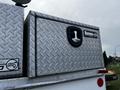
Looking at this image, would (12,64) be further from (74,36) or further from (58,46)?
(74,36)

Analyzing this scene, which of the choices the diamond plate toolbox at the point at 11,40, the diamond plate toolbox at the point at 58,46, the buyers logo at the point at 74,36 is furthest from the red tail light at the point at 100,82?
the diamond plate toolbox at the point at 11,40

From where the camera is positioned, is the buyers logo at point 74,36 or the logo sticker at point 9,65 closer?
the logo sticker at point 9,65

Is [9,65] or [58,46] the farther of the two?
[58,46]

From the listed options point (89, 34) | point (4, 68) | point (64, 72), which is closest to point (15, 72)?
point (4, 68)

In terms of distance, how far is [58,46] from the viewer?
10.5 ft

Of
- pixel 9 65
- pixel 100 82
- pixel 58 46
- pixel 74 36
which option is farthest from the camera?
pixel 100 82

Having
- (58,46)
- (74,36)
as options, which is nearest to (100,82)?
(74,36)

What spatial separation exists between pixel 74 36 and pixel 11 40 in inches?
45.4

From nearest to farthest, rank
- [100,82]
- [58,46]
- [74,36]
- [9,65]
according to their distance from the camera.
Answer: [9,65]
[58,46]
[74,36]
[100,82]

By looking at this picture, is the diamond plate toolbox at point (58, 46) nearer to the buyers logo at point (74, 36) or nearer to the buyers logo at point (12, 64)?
the buyers logo at point (74, 36)

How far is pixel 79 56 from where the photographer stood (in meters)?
3.53

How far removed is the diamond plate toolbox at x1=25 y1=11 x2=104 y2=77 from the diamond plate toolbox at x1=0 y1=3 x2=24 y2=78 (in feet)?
0.43

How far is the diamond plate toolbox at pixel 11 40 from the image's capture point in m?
2.59

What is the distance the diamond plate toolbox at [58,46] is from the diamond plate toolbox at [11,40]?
5.1 inches
